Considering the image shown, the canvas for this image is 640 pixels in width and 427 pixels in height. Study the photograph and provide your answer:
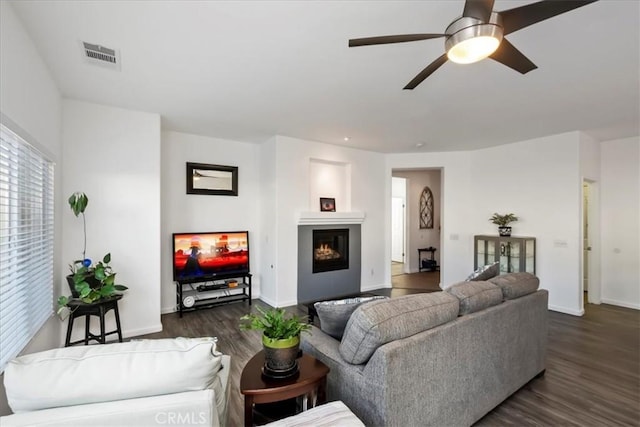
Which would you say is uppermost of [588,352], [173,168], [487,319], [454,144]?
[454,144]

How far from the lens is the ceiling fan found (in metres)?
1.40

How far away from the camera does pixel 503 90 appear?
9.86ft

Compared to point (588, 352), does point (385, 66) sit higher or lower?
higher

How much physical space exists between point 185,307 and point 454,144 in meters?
5.09

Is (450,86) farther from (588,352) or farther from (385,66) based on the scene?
(588,352)

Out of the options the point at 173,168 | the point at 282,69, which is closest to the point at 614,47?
the point at 282,69

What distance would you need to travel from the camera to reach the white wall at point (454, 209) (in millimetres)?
5695

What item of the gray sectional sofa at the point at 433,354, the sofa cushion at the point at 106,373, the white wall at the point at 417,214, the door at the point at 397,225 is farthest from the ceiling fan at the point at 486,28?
the door at the point at 397,225

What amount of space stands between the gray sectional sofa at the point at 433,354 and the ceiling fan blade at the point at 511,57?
4.93ft

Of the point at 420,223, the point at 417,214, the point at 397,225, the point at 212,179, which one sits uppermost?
the point at 212,179

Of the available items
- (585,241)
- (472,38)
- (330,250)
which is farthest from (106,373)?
(585,241)

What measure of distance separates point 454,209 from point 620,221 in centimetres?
245

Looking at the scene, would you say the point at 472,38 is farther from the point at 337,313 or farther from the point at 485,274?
the point at 485,274

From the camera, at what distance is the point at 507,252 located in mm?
5043
